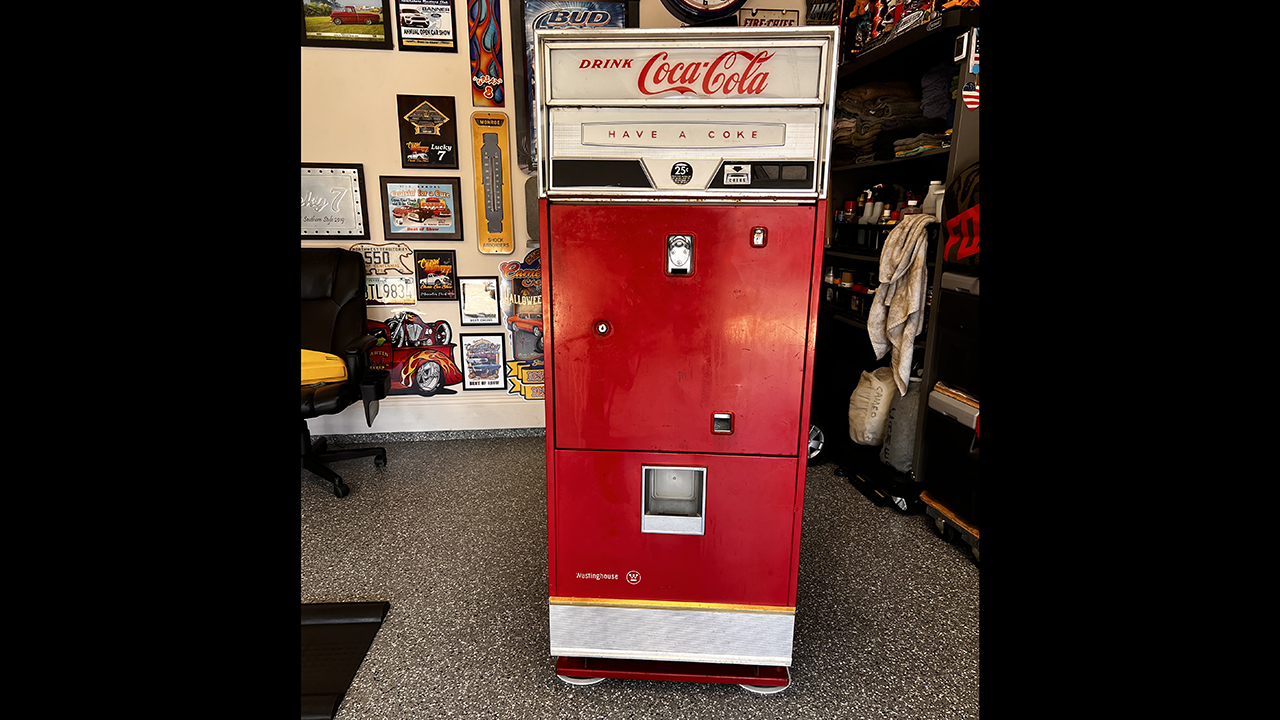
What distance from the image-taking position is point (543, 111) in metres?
1.70

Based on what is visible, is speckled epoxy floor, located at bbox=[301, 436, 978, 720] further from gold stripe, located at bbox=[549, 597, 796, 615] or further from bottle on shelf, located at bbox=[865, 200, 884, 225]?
bottle on shelf, located at bbox=[865, 200, 884, 225]

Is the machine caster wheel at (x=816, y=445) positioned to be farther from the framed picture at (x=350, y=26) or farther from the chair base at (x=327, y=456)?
the framed picture at (x=350, y=26)

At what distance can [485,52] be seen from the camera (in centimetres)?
354

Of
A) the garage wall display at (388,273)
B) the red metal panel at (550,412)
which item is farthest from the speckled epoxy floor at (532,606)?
the garage wall display at (388,273)

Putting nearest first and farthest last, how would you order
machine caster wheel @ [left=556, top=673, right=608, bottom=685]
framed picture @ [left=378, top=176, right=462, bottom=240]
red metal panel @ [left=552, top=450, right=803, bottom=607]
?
red metal panel @ [left=552, top=450, right=803, bottom=607]
machine caster wheel @ [left=556, top=673, right=608, bottom=685]
framed picture @ [left=378, top=176, right=462, bottom=240]

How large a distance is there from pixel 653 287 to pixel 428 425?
268 centimetres

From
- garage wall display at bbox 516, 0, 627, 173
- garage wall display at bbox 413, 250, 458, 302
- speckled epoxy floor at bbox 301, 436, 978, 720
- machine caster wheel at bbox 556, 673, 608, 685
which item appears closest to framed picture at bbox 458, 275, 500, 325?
garage wall display at bbox 413, 250, 458, 302

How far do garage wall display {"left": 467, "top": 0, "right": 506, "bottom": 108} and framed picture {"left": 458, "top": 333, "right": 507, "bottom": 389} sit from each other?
4.51 ft

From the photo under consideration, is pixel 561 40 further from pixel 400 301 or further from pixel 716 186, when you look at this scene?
pixel 400 301

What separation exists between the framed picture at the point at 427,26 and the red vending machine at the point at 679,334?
87.9 inches

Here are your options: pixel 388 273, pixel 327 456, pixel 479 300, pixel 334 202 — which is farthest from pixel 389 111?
pixel 327 456

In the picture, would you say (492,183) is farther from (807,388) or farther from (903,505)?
(903,505)

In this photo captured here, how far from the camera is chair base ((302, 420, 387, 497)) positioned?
3.21 m

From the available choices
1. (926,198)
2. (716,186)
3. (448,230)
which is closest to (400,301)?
(448,230)
